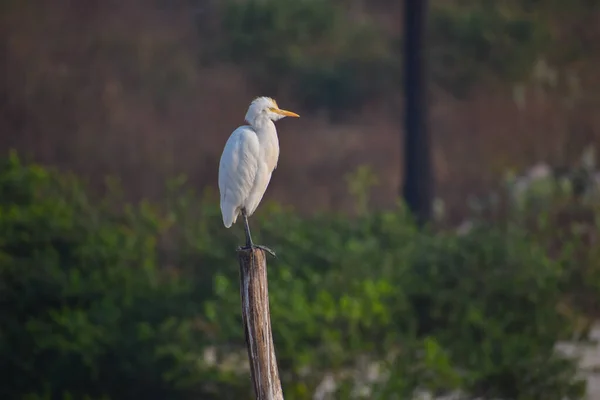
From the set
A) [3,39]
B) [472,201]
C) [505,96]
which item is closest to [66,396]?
[472,201]

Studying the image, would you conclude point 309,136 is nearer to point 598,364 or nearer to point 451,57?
point 451,57

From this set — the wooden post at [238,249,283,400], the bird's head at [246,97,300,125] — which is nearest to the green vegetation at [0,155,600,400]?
the bird's head at [246,97,300,125]

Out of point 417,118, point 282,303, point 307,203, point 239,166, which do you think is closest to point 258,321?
point 239,166

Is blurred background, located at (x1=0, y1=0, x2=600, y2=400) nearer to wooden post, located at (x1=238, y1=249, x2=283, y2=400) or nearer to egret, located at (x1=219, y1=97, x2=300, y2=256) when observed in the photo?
egret, located at (x1=219, y1=97, x2=300, y2=256)

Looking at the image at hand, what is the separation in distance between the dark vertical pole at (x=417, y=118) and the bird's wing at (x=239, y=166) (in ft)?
21.2

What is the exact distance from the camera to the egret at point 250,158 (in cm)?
475

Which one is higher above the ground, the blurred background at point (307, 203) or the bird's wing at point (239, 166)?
the blurred background at point (307, 203)

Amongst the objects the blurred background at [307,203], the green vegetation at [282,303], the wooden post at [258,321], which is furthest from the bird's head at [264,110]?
the blurred background at [307,203]

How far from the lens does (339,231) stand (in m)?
8.85

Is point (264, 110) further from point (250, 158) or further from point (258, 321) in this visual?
point (258, 321)

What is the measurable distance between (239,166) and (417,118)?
672cm

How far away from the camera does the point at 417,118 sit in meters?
11.3

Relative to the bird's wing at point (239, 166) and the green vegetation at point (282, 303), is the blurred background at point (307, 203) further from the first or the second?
the bird's wing at point (239, 166)

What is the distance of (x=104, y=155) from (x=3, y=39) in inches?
121
